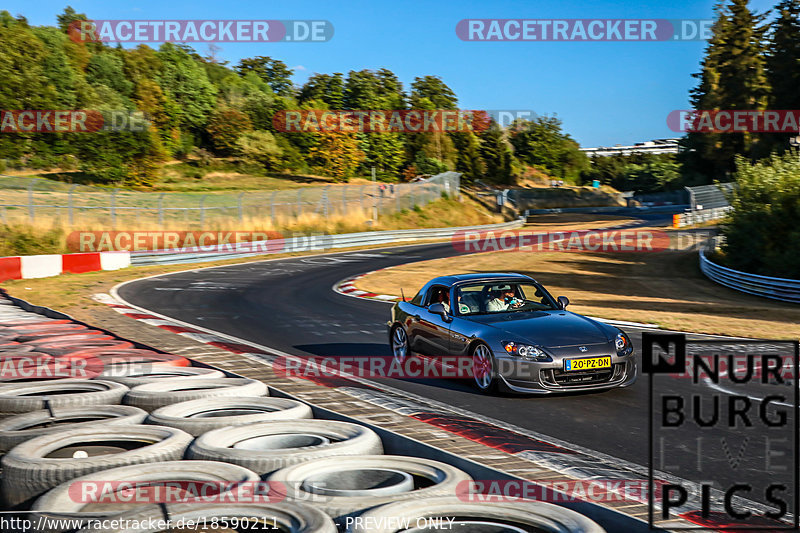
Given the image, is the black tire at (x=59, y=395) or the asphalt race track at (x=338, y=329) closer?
the black tire at (x=59, y=395)

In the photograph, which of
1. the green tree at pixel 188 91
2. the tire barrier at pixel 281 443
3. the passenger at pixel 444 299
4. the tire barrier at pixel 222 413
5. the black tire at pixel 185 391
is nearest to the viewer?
the tire barrier at pixel 281 443

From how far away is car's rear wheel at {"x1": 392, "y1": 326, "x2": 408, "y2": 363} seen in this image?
11.3 metres

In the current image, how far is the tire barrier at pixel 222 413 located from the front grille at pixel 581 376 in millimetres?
3082

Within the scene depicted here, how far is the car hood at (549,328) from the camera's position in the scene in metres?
8.99

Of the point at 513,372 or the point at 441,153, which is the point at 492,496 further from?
the point at 441,153

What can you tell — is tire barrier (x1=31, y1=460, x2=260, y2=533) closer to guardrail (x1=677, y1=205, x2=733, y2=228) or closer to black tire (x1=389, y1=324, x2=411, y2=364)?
black tire (x1=389, y1=324, x2=411, y2=364)

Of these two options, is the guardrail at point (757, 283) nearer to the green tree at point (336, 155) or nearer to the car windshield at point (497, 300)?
the car windshield at point (497, 300)

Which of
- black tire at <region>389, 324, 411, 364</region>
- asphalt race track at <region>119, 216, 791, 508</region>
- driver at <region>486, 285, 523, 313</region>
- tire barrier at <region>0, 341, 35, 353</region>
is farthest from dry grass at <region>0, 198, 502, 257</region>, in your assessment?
driver at <region>486, 285, 523, 313</region>

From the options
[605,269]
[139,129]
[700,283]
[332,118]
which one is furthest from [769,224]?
[332,118]

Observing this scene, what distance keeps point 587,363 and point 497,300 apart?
1938 mm

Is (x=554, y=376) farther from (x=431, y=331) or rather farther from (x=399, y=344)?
(x=399, y=344)

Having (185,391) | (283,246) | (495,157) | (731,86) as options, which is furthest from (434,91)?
(185,391)

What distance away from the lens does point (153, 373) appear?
864 centimetres

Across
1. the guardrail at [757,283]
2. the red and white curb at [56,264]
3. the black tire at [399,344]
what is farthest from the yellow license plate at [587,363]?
the red and white curb at [56,264]
